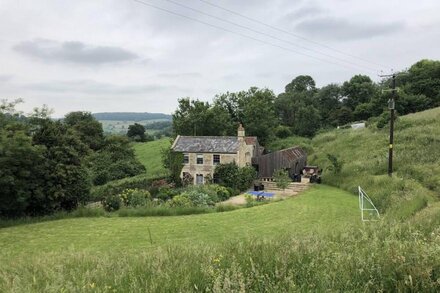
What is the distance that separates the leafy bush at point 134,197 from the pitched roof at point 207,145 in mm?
7792

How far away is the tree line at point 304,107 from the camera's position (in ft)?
153

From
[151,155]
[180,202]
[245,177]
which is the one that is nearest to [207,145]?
[245,177]

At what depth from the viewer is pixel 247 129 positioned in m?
47.9

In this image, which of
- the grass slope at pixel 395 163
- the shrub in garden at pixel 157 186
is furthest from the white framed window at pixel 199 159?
the grass slope at pixel 395 163

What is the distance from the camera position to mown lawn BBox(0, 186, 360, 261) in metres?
16.5

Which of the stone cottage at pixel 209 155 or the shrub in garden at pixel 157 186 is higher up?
the stone cottage at pixel 209 155

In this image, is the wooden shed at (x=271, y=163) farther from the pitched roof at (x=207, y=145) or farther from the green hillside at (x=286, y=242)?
the green hillside at (x=286, y=242)

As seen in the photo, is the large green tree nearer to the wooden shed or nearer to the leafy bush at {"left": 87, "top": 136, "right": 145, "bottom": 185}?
the leafy bush at {"left": 87, "top": 136, "right": 145, "bottom": 185}

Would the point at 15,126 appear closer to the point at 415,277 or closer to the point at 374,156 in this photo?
the point at 415,277

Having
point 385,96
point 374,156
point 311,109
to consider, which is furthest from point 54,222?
point 385,96

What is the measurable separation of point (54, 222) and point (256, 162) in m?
19.1

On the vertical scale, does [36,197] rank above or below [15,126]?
below

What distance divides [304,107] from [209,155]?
36170 mm

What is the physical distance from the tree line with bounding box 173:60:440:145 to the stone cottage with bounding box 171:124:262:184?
1148 centimetres
